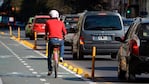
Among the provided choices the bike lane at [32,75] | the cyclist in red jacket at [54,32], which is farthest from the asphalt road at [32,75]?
the cyclist in red jacket at [54,32]

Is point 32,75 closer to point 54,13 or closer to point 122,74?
point 54,13

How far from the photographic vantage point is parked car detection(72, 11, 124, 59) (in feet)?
79.6

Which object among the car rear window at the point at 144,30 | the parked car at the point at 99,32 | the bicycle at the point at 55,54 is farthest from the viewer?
the parked car at the point at 99,32

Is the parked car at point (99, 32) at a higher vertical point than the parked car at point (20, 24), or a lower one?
higher

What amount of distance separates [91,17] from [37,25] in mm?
23750

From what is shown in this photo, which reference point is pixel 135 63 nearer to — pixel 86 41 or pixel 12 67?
pixel 12 67

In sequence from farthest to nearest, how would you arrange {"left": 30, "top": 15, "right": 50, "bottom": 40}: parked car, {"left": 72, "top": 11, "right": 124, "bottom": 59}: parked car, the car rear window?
{"left": 30, "top": 15, "right": 50, "bottom": 40}: parked car
{"left": 72, "top": 11, "right": 124, "bottom": 59}: parked car
the car rear window

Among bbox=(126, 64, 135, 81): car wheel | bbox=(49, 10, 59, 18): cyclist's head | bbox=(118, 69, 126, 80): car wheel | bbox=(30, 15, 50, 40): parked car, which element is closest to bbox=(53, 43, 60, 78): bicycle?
bbox=(49, 10, 59, 18): cyclist's head

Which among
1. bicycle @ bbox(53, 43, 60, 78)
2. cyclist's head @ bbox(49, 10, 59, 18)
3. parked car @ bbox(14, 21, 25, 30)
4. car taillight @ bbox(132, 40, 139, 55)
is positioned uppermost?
cyclist's head @ bbox(49, 10, 59, 18)

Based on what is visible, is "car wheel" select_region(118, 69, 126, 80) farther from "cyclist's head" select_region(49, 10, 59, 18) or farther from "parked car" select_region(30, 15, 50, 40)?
"parked car" select_region(30, 15, 50, 40)

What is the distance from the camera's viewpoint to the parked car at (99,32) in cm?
2427

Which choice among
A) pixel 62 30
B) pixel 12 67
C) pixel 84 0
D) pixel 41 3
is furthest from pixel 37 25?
pixel 41 3

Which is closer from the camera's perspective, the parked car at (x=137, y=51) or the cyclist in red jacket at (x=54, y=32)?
the parked car at (x=137, y=51)

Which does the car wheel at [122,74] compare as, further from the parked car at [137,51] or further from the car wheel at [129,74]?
the car wheel at [129,74]
